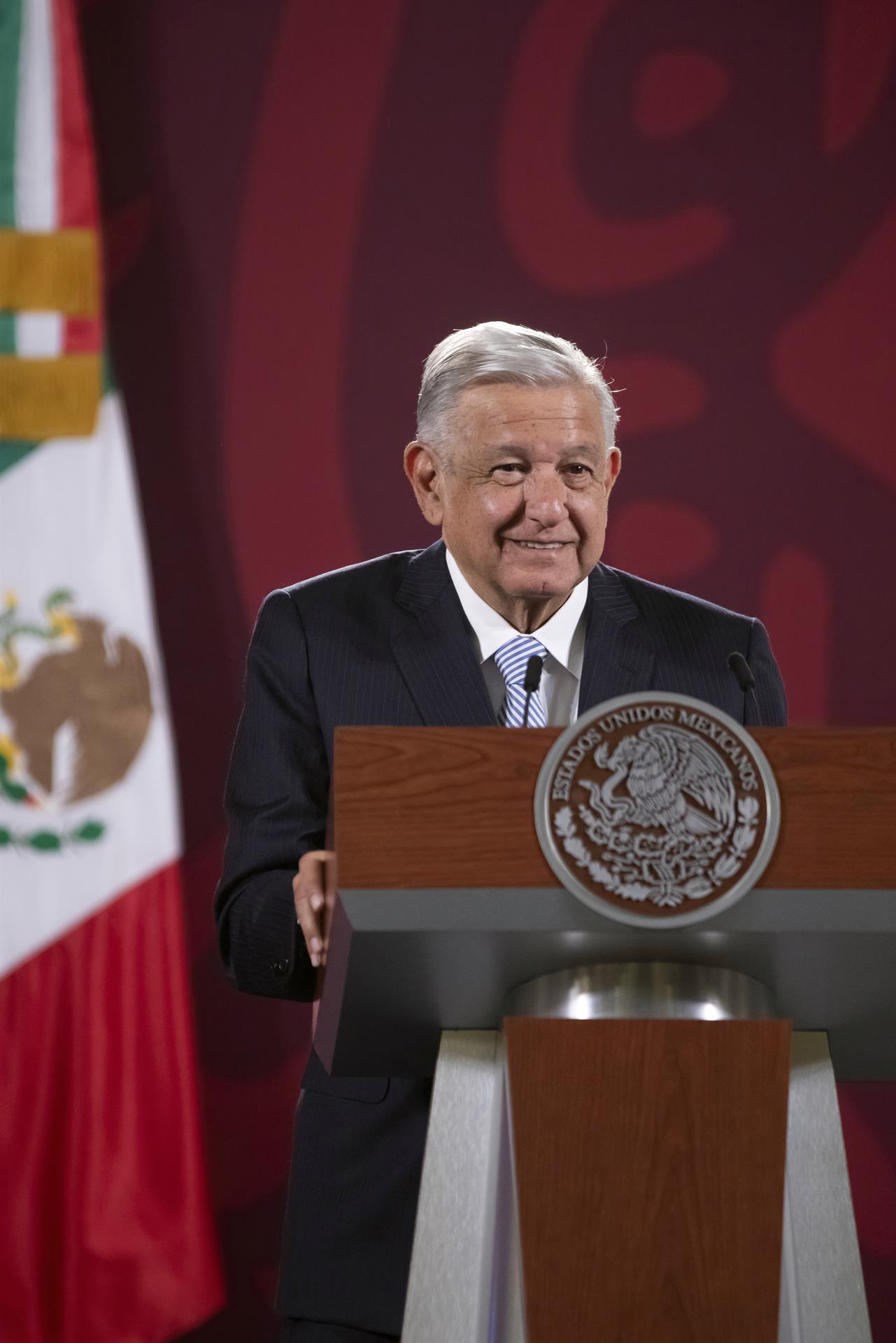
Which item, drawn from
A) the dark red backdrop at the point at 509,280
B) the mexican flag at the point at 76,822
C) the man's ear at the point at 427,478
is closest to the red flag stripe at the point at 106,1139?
the mexican flag at the point at 76,822

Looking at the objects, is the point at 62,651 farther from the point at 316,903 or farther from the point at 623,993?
the point at 623,993

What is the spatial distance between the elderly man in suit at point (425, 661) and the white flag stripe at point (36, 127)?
1.43 metres

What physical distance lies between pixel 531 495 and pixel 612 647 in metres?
0.22

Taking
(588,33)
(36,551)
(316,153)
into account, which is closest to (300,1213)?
(36,551)

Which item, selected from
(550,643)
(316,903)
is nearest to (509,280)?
(550,643)

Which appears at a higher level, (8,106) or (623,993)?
(8,106)

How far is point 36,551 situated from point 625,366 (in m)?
1.25

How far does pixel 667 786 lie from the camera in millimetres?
1163

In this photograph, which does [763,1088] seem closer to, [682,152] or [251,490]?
[251,490]

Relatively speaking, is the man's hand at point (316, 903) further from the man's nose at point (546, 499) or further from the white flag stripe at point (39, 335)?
the white flag stripe at point (39, 335)

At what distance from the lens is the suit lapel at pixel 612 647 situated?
1729mm

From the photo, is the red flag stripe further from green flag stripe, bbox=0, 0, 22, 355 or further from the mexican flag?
green flag stripe, bbox=0, 0, 22, 355

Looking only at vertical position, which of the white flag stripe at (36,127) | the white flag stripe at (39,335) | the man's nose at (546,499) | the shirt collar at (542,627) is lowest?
the shirt collar at (542,627)

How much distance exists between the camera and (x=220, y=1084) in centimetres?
312
